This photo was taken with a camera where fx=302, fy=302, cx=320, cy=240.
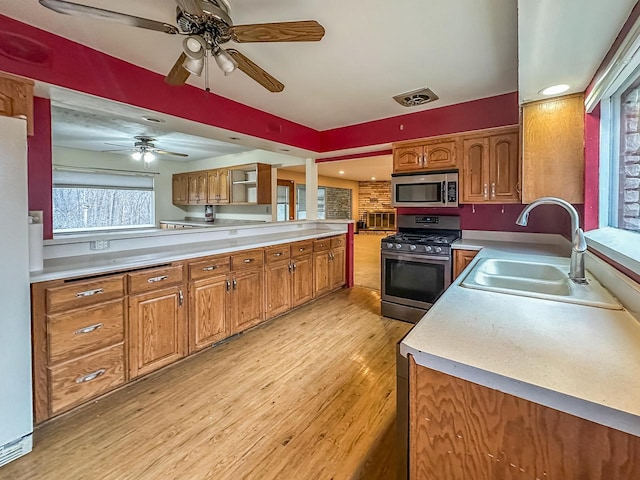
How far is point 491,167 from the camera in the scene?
3043mm

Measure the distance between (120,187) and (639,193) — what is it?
739 cm

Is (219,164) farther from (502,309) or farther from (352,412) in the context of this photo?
(502,309)

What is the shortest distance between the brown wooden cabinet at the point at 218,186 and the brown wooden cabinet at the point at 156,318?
12.6 ft

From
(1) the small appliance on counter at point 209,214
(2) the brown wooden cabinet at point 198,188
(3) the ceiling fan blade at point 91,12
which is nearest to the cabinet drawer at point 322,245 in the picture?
(3) the ceiling fan blade at point 91,12

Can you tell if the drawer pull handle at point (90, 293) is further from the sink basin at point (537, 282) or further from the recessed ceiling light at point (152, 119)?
the sink basin at point (537, 282)

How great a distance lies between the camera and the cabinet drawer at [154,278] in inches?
83.4

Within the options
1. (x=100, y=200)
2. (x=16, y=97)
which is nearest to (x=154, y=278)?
(x=16, y=97)

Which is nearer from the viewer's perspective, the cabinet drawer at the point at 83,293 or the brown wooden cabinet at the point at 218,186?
the cabinet drawer at the point at 83,293

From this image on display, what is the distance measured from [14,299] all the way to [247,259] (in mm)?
1660

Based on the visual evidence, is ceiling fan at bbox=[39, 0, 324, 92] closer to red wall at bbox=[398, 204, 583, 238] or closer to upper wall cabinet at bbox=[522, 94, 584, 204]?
upper wall cabinet at bbox=[522, 94, 584, 204]

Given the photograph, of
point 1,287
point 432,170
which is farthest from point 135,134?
point 432,170

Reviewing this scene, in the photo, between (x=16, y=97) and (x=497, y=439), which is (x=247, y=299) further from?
(x=497, y=439)

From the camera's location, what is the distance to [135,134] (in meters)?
4.41

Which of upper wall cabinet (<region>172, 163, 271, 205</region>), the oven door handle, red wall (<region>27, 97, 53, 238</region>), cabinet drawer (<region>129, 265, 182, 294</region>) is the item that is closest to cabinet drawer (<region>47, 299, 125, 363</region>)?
cabinet drawer (<region>129, 265, 182, 294</region>)
